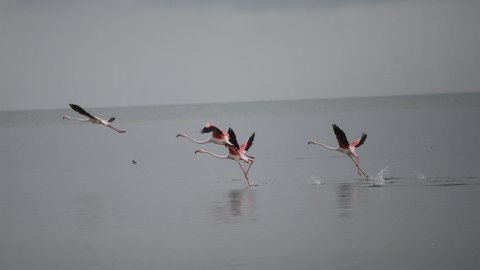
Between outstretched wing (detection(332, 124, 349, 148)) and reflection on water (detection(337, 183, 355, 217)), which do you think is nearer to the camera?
reflection on water (detection(337, 183, 355, 217))

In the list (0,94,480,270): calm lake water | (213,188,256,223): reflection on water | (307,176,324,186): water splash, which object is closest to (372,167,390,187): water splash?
(0,94,480,270): calm lake water

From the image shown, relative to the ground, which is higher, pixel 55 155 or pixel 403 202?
pixel 55 155

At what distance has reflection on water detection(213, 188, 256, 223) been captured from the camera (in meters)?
19.6

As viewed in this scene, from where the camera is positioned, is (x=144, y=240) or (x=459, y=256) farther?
(x=144, y=240)

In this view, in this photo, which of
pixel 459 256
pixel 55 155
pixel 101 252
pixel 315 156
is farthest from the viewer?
pixel 55 155

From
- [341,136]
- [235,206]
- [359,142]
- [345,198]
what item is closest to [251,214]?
[235,206]

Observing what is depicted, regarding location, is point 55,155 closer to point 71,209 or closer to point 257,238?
point 71,209

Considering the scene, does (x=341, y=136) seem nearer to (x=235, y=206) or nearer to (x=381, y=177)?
(x=381, y=177)

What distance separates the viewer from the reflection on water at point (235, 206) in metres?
19.6

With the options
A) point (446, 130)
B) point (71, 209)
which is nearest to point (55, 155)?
point (446, 130)

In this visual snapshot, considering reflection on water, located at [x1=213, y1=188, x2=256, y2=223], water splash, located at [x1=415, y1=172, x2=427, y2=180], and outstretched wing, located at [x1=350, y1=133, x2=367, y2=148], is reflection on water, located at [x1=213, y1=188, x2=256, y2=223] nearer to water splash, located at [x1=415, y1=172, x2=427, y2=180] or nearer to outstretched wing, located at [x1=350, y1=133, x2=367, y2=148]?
outstretched wing, located at [x1=350, y1=133, x2=367, y2=148]

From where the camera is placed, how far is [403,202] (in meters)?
20.8

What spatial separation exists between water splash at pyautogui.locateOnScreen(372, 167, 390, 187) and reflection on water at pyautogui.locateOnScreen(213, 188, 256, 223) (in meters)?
2.97

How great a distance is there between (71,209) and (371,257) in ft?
28.0
